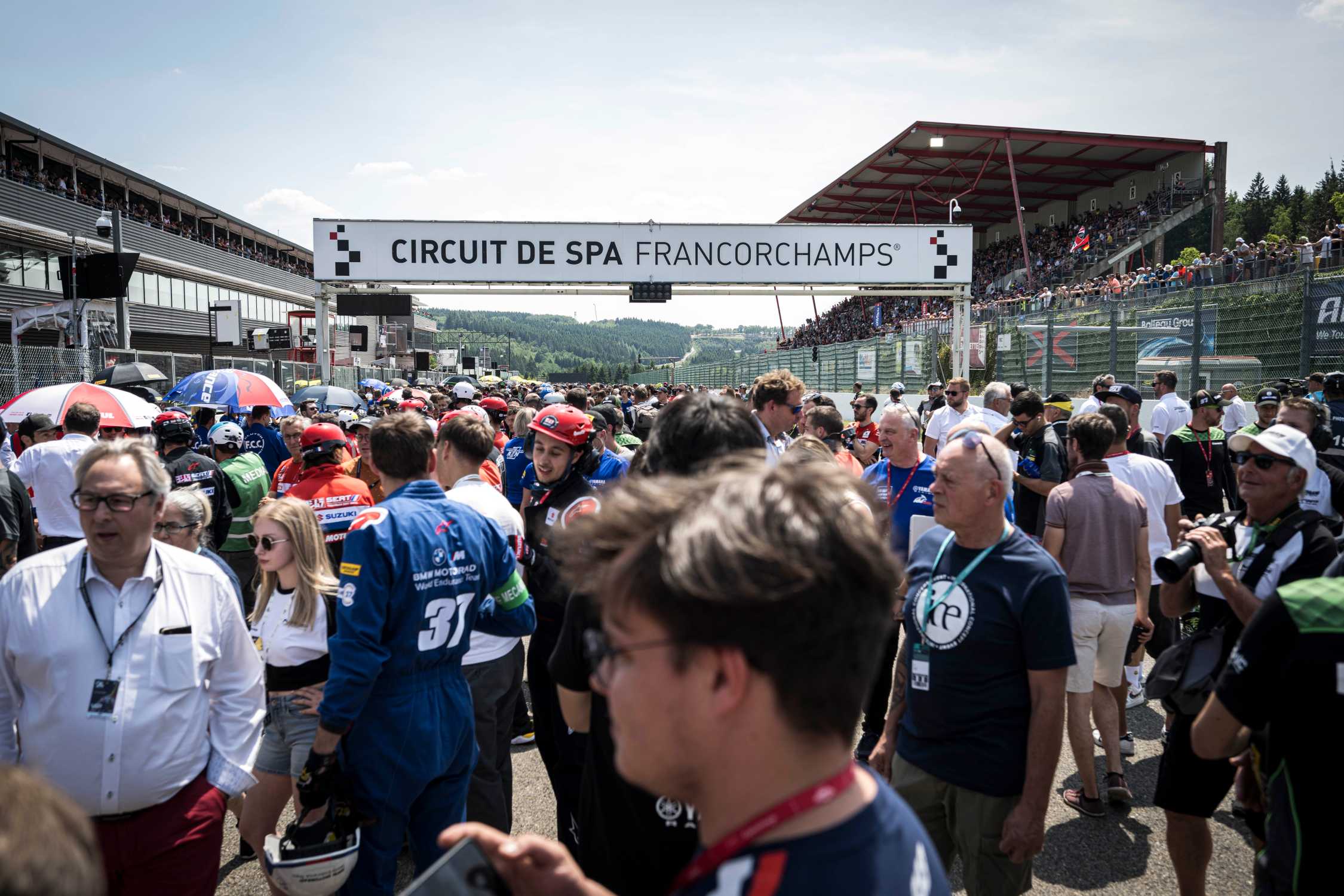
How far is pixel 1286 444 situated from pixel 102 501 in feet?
13.0

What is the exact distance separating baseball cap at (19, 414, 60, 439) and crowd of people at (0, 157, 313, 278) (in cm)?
1567

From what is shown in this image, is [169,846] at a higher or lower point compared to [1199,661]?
lower

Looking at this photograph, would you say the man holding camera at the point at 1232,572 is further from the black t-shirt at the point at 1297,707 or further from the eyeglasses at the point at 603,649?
the eyeglasses at the point at 603,649

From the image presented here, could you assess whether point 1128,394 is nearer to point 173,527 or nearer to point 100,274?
point 173,527

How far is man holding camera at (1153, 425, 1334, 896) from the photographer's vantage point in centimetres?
285

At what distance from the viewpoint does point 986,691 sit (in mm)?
2607

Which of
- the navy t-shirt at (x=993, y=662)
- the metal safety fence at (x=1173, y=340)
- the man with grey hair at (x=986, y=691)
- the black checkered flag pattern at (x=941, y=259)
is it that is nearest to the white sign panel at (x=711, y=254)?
the black checkered flag pattern at (x=941, y=259)

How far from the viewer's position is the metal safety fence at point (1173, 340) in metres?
11.2

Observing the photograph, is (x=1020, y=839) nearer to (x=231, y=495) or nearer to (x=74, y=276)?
(x=231, y=495)

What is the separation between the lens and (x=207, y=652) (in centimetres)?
270

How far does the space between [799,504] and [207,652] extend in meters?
2.42

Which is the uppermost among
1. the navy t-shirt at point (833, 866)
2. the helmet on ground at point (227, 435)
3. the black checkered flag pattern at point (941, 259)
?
the black checkered flag pattern at point (941, 259)

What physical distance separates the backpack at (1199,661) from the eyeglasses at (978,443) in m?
0.88

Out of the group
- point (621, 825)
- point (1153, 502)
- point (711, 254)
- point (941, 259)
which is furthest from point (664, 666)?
point (941, 259)
